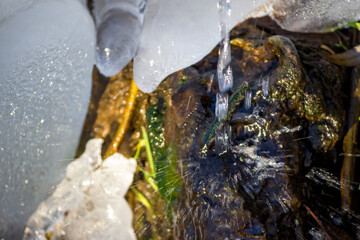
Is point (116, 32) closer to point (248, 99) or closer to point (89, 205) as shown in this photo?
point (248, 99)

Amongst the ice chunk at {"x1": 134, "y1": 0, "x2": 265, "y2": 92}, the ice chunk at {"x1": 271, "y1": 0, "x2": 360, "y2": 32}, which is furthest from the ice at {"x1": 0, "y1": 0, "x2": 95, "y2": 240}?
the ice chunk at {"x1": 271, "y1": 0, "x2": 360, "y2": 32}

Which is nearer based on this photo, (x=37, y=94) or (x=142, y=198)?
(x=37, y=94)

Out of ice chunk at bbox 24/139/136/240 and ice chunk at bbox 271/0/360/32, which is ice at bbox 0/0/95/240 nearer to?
ice chunk at bbox 24/139/136/240

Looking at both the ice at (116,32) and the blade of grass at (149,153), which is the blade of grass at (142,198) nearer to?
the blade of grass at (149,153)

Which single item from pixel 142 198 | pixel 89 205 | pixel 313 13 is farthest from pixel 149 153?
pixel 313 13

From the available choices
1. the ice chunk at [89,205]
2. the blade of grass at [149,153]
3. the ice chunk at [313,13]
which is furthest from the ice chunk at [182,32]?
the ice chunk at [89,205]

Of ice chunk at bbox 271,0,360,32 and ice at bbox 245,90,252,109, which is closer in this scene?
ice at bbox 245,90,252,109

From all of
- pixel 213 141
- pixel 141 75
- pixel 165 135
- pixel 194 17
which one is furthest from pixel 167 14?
pixel 213 141
